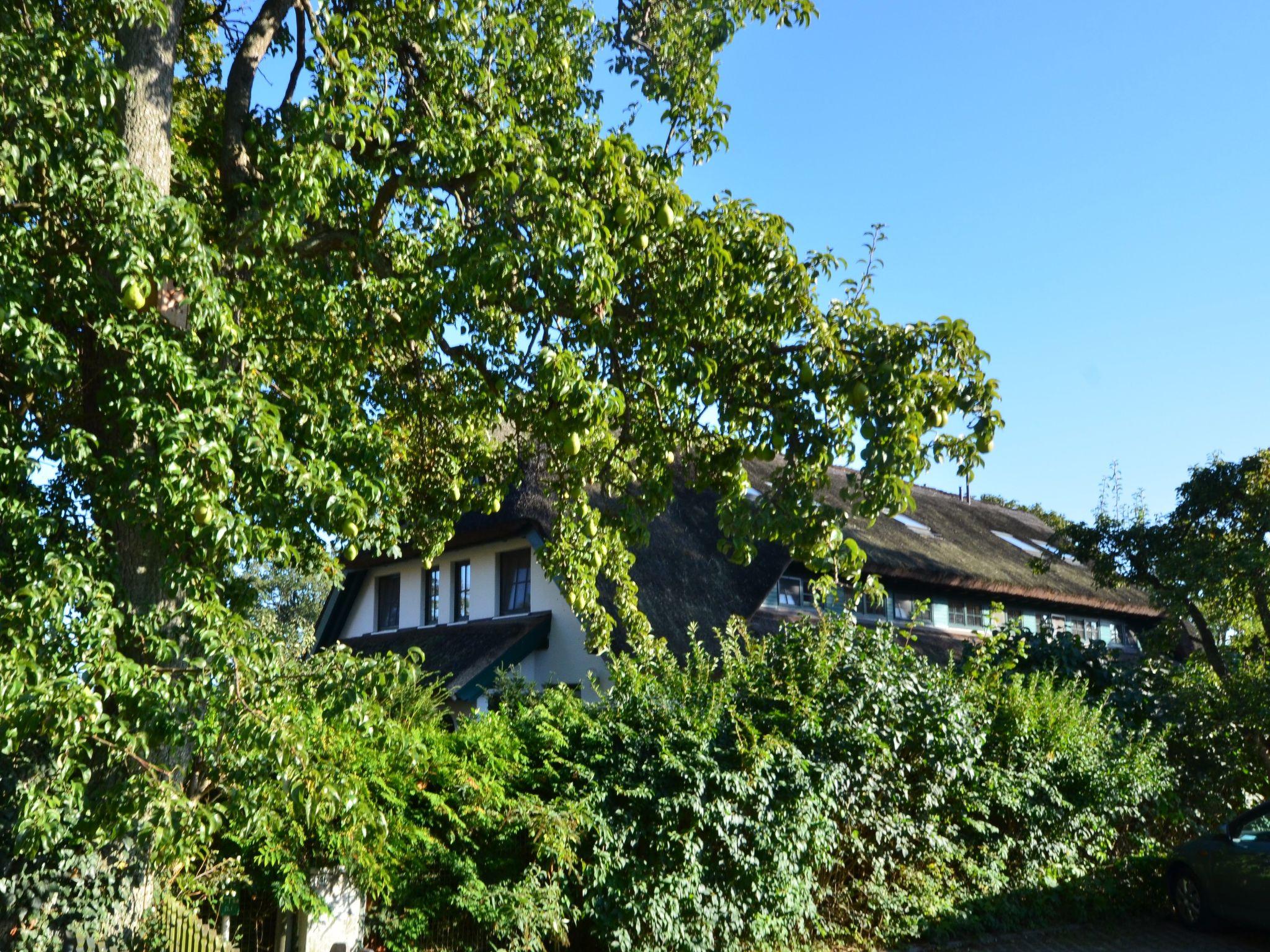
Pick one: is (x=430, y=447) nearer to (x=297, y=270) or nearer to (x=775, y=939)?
(x=297, y=270)

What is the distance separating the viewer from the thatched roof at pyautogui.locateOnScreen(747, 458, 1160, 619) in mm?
24859

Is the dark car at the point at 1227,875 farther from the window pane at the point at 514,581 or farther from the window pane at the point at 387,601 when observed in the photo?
the window pane at the point at 387,601

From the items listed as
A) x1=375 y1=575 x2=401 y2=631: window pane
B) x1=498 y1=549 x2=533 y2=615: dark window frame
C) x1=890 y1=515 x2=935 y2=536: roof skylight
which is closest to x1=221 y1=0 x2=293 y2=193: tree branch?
x1=498 y1=549 x2=533 y2=615: dark window frame

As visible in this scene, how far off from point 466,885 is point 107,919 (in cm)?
234

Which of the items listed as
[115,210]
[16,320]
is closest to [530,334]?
[115,210]

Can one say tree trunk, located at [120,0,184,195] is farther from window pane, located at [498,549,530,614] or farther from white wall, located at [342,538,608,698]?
window pane, located at [498,549,530,614]

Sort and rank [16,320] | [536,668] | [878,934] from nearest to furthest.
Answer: [16,320], [878,934], [536,668]

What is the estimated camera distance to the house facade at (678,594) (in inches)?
834

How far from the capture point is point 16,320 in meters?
6.66

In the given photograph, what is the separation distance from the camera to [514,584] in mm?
23500

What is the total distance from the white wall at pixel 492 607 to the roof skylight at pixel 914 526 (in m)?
9.74

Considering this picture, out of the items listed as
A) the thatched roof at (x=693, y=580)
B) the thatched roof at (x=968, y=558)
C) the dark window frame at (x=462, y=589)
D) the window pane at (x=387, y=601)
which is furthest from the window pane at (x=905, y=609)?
the window pane at (x=387, y=601)

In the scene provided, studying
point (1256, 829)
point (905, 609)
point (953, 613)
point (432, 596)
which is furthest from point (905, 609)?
point (1256, 829)

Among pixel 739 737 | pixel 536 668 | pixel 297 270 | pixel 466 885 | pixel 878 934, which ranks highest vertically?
pixel 297 270
